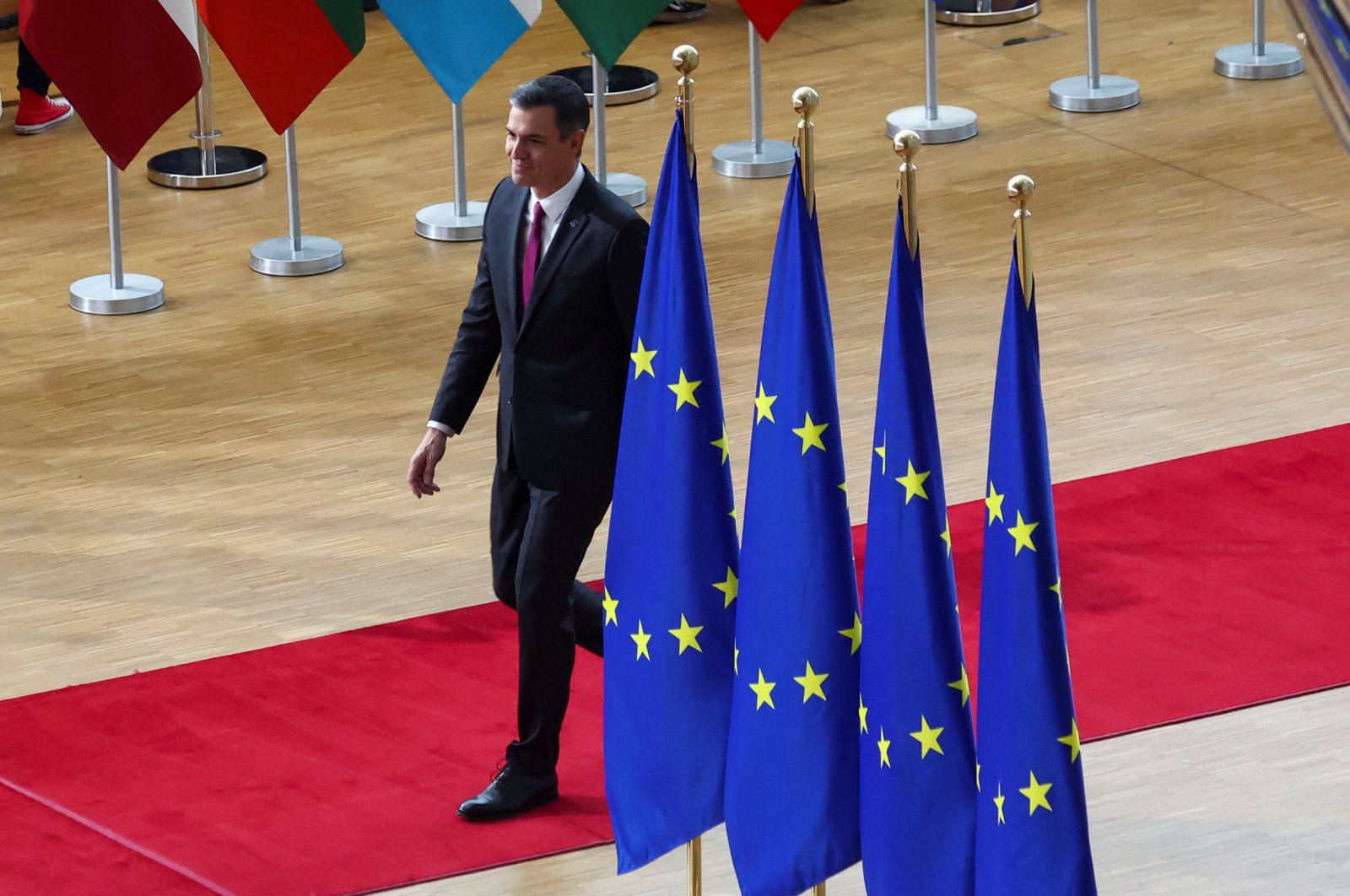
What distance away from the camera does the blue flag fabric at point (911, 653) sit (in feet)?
8.83

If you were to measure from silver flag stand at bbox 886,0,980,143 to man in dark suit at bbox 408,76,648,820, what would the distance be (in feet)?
17.3

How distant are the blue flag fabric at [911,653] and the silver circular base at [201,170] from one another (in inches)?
262

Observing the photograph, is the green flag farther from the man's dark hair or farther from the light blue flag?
the man's dark hair

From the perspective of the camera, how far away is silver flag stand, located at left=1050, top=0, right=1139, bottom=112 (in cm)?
936

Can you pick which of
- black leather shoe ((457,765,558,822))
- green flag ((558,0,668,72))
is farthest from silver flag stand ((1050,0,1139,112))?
black leather shoe ((457,765,558,822))

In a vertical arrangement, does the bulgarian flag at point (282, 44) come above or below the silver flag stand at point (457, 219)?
above

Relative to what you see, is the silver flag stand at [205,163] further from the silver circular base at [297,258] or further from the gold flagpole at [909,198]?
the gold flagpole at [909,198]

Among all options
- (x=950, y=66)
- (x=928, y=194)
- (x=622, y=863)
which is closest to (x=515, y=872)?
(x=622, y=863)

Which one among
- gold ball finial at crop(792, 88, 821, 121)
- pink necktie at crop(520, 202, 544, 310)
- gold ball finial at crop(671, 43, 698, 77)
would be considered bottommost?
pink necktie at crop(520, 202, 544, 310)

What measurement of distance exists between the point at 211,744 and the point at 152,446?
205 centimetres

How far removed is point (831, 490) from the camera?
9.52 feet

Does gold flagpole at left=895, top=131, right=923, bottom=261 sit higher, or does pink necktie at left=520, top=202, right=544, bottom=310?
gold flagpole at left=895, top=131, right=923, bottom=261

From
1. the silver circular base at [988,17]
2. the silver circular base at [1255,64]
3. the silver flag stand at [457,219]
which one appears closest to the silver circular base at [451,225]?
the silver flag stand at [457,219]

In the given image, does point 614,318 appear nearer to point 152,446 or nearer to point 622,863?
point 622,863
